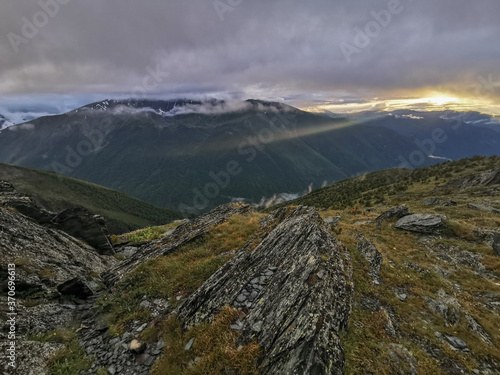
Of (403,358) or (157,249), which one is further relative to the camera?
(157,249)

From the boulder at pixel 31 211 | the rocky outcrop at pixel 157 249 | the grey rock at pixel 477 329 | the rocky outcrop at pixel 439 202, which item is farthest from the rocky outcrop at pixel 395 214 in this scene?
the boulder at pixel 31 211

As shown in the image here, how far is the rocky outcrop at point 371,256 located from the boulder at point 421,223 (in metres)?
11.3

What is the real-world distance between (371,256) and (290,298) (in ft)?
32.1

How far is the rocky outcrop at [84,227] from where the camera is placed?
24.5 meters

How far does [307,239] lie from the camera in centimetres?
1490

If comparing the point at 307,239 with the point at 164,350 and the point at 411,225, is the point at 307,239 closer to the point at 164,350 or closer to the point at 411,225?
the point at 164,350

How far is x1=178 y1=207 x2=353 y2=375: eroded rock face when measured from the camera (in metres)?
8.30

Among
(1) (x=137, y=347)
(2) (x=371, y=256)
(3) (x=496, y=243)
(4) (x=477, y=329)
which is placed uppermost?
(1) (x=137, y=347)

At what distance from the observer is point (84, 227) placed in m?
25.6

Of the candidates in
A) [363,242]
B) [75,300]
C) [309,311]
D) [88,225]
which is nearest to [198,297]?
[309,311]

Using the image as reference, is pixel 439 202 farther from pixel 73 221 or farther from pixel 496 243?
pixel 73 221

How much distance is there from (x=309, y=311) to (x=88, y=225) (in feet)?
87.3

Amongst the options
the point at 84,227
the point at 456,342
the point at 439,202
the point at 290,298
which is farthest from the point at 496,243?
the point at 84,227

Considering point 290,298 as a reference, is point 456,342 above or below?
below
